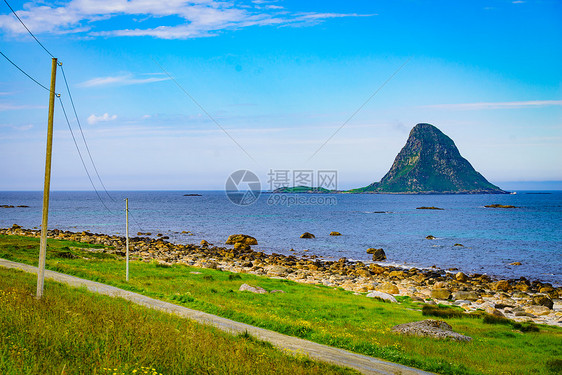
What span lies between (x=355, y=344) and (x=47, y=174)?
49.8 feet

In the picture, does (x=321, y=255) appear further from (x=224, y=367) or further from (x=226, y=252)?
(x=224, y=367)

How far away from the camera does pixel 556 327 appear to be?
82.9 feet

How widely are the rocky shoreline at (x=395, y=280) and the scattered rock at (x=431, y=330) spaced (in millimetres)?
12141

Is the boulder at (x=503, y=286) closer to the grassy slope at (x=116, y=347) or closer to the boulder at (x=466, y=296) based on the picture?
the boulder at (x=466, y=296)

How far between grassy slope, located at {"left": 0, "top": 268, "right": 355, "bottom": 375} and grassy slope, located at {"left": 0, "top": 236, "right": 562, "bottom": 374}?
4.17 metres

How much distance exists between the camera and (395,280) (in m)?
43.5

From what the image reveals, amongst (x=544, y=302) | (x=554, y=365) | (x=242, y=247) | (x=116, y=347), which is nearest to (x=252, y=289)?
(x=554, y=365)

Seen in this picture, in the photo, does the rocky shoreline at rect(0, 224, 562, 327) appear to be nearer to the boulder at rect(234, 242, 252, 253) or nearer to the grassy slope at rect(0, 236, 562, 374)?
→ the boulder at rect(234, 242, 252, 253)

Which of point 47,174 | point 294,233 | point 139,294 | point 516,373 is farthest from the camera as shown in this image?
point 294,233

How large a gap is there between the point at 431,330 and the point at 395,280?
25.0m

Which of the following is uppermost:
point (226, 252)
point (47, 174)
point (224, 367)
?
point (47, 174)

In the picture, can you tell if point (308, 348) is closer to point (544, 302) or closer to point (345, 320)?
point (345, 320)

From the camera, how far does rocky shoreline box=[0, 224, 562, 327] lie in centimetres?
3238

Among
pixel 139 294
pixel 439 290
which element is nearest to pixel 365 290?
pixel 439 290
